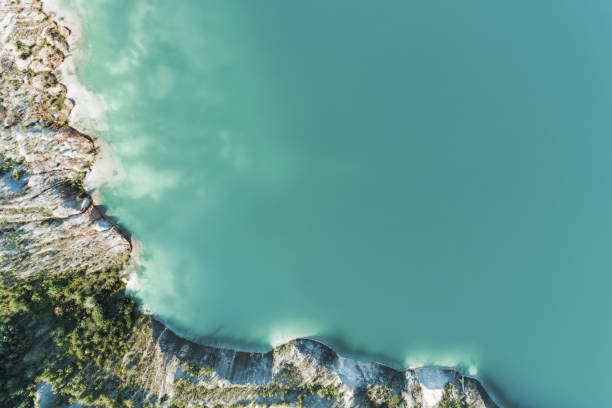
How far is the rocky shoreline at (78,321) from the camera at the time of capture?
14109 mm

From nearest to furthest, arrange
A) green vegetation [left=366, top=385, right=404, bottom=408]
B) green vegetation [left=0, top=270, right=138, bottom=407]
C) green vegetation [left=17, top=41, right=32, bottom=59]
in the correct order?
green vegetation [left=0, top=270, right=138, bottom=407] < green vegetation [left=17, top=41, right=32, bottom=59] < green vegetation [left=366, top=385, right=404, bottom=408]

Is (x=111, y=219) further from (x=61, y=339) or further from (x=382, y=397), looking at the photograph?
(x=382, y=397)

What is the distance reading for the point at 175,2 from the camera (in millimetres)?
16406

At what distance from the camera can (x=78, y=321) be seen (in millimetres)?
14719

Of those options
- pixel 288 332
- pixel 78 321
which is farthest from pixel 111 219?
pixel 288 332

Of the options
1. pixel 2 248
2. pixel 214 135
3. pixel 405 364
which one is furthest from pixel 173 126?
pixel 405 364

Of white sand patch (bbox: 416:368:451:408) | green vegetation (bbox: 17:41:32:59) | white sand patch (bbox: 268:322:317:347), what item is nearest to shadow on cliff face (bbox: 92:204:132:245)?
green vegetation (bbox: 17:41:32:59)

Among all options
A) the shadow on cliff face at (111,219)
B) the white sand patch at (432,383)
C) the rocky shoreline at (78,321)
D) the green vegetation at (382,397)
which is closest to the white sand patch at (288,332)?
the rocky shoreline at (78,321)

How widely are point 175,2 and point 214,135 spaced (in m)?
7.80

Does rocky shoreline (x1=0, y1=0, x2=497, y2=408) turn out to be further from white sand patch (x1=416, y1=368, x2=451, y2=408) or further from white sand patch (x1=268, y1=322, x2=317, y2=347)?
white sand patch (x1=268, y1=322, x2=317, y2=347)

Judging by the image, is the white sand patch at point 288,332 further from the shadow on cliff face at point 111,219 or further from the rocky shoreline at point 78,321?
the shadow on cliff face at point 111,219

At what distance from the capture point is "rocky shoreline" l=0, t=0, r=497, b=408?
14.1m

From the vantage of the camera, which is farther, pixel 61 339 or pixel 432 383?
pixel 432 383

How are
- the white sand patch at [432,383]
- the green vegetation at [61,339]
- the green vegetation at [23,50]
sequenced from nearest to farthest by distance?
the green vegetation at [61,339] → the green vegetation at [23,50] → the white sand patch at [432,383]
